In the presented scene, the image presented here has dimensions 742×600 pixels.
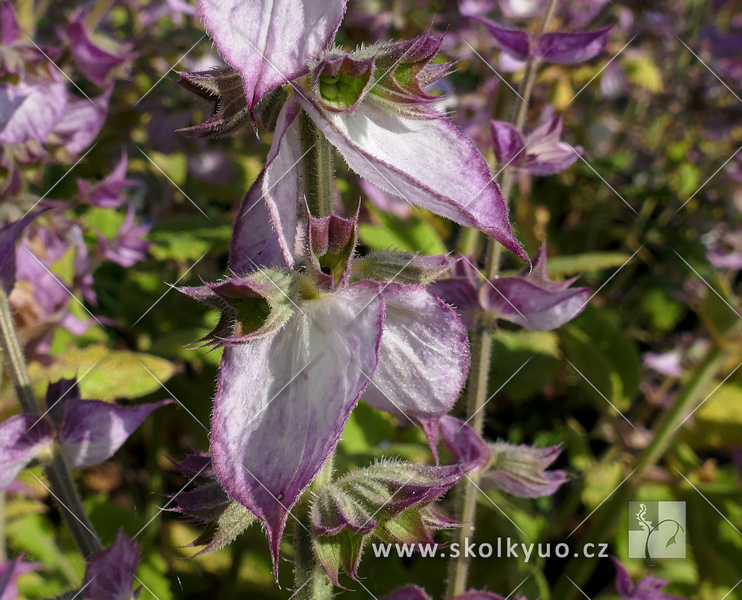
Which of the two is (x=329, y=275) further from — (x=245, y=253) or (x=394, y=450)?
(x=394, y=450)

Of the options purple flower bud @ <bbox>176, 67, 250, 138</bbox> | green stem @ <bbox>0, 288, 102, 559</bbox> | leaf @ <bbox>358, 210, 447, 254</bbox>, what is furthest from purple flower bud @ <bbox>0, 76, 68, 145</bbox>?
leaf @ <bbox>358, 210, 447, 254</bbox>

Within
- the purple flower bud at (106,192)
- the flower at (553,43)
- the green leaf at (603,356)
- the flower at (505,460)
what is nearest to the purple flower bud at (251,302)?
the flower at (505,460)

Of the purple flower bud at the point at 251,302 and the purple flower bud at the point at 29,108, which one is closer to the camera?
the purple flower bud at the point at 251,302

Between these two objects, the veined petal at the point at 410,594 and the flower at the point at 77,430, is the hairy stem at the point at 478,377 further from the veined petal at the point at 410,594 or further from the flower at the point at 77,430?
the flower at the point at 77,430

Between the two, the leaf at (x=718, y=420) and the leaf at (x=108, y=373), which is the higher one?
the leaf at (x=108, y=373)

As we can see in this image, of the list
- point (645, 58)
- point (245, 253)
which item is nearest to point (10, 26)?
point (245, 253)

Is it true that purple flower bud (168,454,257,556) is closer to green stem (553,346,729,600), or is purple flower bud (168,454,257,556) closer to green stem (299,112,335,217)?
green stem (299,112,335,217)

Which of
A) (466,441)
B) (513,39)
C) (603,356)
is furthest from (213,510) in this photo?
(603,356)
